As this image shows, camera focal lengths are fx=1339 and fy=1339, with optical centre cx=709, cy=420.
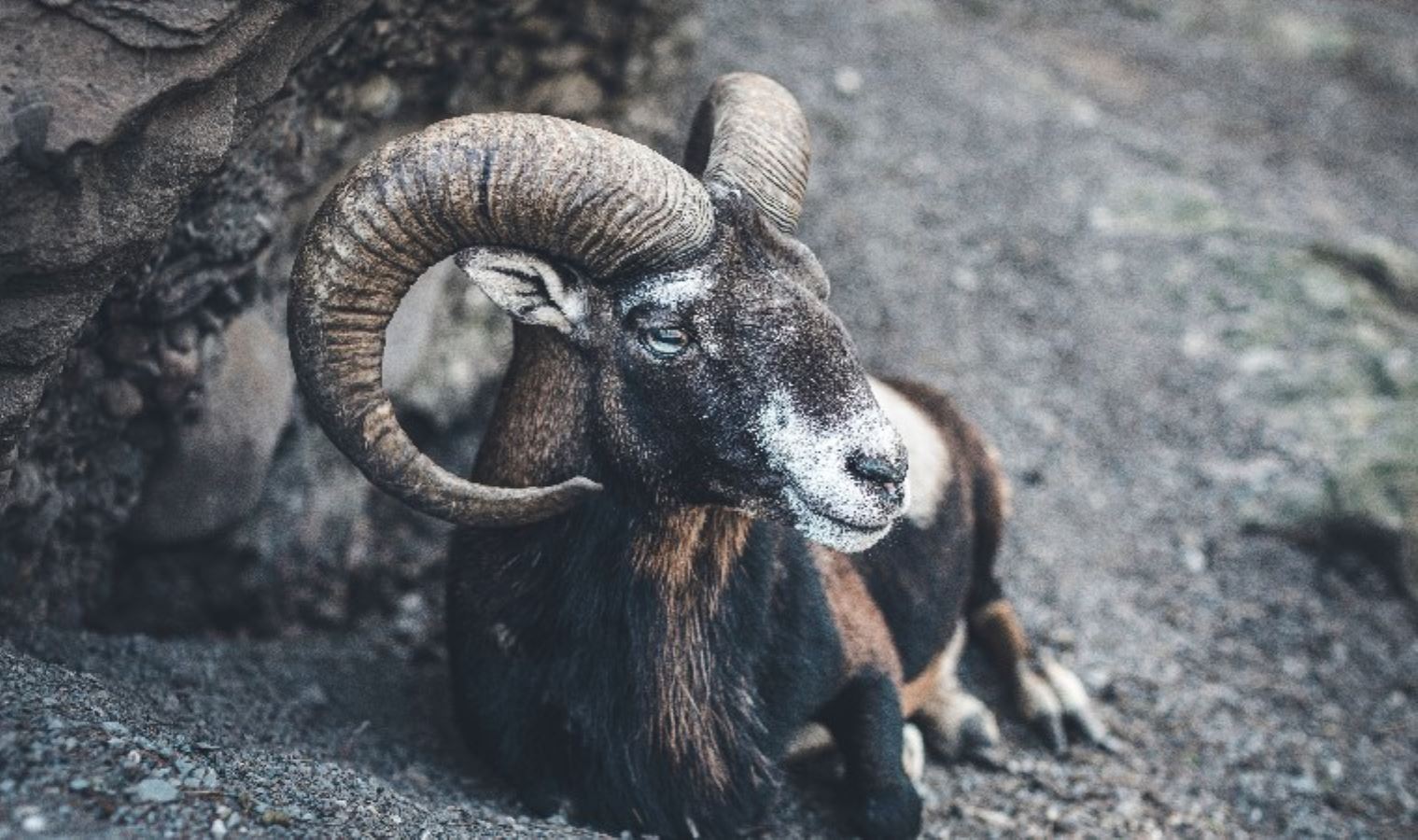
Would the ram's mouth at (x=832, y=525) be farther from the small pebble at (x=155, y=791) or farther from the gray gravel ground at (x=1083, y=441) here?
the small pebble at (x=155, y=791)

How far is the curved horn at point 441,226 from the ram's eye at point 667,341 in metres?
0.19

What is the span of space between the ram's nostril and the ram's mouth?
0.37 ft

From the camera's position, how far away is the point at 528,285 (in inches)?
154

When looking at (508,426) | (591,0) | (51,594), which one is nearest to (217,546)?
(51,594)

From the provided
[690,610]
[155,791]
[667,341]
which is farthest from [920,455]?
[155,791]

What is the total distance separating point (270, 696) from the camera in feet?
15.6

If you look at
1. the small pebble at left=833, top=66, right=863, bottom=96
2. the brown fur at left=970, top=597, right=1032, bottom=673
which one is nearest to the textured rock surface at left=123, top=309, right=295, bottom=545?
the brown fur at left=970, top=597, right=1032, bottom=673

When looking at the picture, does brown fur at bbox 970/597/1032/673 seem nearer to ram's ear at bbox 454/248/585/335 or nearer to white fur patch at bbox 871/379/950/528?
white fur patch at bbox 871/379/950/528

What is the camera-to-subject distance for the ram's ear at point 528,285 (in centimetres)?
382

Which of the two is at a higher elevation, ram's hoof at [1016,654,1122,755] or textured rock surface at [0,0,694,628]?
textured rock surface at [0,0,694,628]

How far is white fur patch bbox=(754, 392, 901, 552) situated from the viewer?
3.73 meters

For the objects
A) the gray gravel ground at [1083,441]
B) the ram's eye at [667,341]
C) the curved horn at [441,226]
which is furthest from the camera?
the gray gravel ground at [1083,441]

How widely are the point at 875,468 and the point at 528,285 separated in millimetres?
1132

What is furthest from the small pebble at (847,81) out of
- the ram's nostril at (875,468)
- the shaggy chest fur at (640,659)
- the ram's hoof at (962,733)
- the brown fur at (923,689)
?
the ram's nostril at (875,468)
